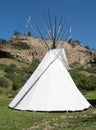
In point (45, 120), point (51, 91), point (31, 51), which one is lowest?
point (45, 120)

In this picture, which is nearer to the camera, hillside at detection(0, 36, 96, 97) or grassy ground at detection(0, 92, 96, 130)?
grassy ground at detection(0, 92, 96, 130)

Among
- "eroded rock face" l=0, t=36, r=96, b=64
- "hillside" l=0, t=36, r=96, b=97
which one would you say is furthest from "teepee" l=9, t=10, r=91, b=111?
"eroded rock face" l=0, t=36, r=96, b=64

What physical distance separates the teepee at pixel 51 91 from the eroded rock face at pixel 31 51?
30752 millimetres

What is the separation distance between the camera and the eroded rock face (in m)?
48.9

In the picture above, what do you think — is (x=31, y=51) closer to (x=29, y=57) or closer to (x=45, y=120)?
(x=29, y=57)

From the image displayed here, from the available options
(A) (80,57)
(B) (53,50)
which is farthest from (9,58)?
(B) (53,50)

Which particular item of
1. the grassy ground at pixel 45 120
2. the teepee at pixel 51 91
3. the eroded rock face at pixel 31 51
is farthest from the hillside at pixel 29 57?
the grassy ground at pixel 45 120

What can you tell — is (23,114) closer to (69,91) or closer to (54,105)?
(54,105)

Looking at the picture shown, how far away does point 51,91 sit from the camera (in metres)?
14.1

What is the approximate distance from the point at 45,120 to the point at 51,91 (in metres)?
2.85

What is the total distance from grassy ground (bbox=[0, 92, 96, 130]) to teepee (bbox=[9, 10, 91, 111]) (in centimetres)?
45

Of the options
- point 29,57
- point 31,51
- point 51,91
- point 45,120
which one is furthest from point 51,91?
point 31,51

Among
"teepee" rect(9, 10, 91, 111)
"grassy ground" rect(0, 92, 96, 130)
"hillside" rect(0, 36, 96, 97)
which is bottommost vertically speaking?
"grassy ground" rect(0, 92, 96, 130)

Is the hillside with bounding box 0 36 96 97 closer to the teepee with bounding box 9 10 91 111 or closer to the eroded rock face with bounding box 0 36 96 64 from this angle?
the eroded rock face with bounding box 0 36 96 64
